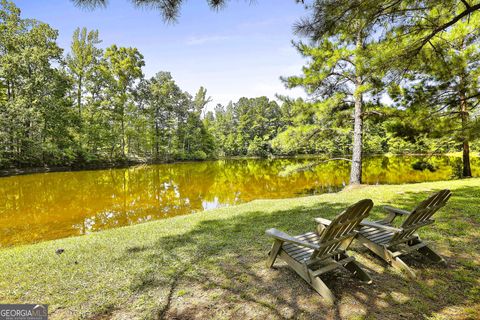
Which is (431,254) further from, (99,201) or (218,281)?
(99,201)

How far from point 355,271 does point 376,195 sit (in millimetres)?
5757

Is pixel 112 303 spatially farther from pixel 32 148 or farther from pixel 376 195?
pixel 32 148

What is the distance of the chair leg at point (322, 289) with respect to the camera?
249 cm

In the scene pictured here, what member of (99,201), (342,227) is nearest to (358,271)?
(342,227)

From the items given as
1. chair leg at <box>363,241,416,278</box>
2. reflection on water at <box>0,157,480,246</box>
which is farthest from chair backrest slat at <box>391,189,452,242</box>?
reflection on water at <box>0,157,480,246</box>

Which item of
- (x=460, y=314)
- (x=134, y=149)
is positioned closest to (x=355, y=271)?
(x=460, y=314)

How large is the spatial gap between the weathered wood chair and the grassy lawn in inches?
5.8

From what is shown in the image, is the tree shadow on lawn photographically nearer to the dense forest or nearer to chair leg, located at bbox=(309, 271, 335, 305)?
chair leg, located at bbox=(309, 271, 335, 305)

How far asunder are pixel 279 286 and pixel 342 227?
41.2 inches

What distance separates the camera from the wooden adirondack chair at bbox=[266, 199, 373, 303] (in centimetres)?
241

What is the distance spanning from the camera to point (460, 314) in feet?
Answer: 7.53

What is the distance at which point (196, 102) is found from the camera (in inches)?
1870

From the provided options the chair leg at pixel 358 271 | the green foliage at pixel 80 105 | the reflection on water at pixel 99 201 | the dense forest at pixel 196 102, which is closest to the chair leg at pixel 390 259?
the chair leg at pixel 358 271

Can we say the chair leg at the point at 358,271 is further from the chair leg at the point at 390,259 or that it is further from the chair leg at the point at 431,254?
the chair leg at the point at 431,254
